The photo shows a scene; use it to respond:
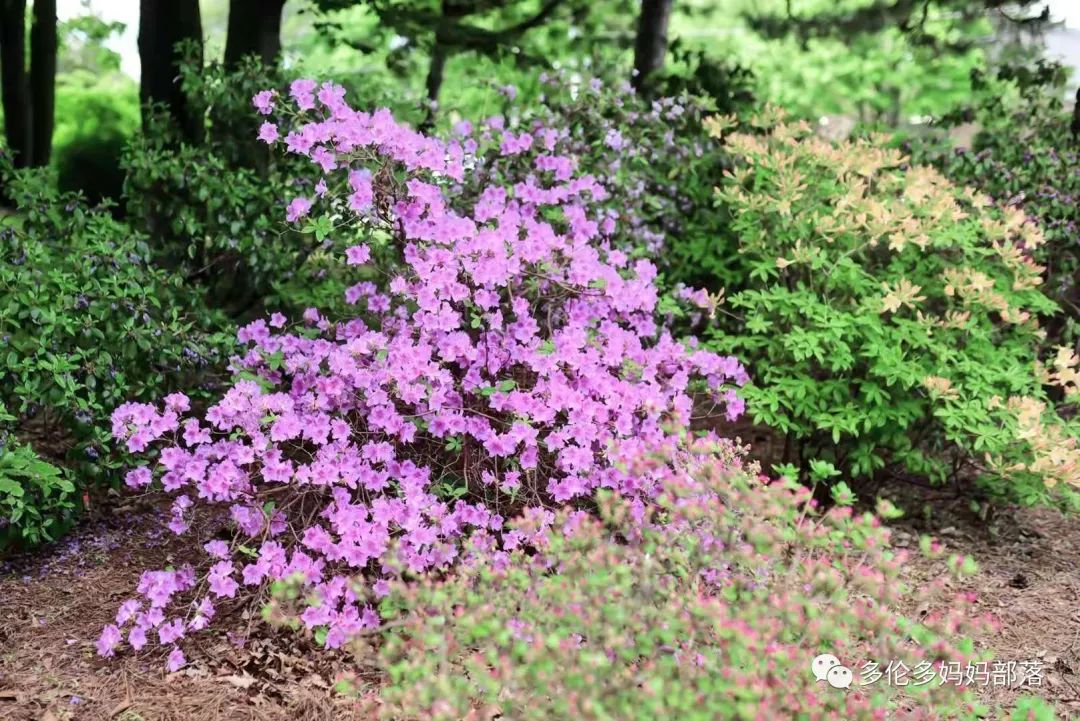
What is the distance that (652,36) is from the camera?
6020 millimetres

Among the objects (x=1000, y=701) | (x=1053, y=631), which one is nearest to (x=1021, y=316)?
(x=1053, y=631)

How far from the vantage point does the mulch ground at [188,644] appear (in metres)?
2.70

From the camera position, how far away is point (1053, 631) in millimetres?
3342

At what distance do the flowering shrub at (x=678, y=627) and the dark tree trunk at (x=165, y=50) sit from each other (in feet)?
11.4

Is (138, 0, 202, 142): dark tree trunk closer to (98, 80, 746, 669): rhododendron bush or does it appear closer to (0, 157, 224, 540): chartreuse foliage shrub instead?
(0, 157, 224, 540): chartreuse foliage shrub

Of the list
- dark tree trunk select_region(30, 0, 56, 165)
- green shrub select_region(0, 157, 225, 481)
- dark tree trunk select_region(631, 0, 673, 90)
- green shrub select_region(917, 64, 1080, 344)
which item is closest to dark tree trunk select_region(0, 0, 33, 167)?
dark tree trunk select_region(30, 0, 56, 165)

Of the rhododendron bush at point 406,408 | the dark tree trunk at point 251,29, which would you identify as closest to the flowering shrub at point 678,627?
the rhododendron bush at point 406,408

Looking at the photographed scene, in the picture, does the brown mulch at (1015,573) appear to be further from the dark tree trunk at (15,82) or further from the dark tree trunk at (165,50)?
the dark tree trunk at (15,82)

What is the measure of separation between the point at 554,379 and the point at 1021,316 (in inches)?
79.3

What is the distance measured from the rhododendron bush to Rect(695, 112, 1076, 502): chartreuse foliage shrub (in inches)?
18.2

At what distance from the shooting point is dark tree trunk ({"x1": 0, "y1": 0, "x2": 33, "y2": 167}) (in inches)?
227

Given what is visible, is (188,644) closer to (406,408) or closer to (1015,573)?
(406,408)

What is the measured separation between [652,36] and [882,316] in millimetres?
2714

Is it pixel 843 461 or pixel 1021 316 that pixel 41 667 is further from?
pixel 1021 316
